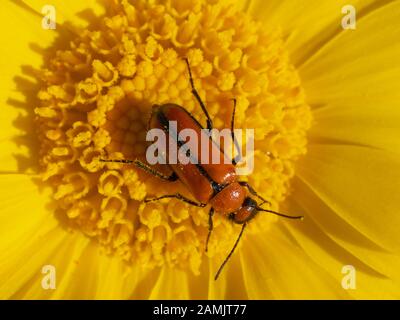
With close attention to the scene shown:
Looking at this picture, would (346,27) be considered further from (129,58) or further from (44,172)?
(44,172)

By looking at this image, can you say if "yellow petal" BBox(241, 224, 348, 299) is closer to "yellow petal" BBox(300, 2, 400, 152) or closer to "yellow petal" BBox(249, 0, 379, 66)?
"yellow petal" BBox(300, 2, 400, 152)

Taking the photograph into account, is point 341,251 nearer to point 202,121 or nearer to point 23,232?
point 202,121

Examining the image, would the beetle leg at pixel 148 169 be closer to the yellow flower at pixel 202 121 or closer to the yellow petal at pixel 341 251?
the yellow flower at pixel 202 121

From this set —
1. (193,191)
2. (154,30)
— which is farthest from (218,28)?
(193,191)

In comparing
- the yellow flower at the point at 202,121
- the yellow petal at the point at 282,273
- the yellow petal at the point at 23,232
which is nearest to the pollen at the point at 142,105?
the yellow flower at the point at 202,121

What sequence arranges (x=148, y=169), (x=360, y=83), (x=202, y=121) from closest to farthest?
(x=148, y=169) → (x=202, y=121) → (x=360, y=83)

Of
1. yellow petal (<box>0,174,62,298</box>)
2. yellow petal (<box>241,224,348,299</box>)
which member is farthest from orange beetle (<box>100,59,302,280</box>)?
yellow petal (<box>0,174,62,298</box>)

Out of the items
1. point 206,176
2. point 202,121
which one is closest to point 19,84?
point 202,121
